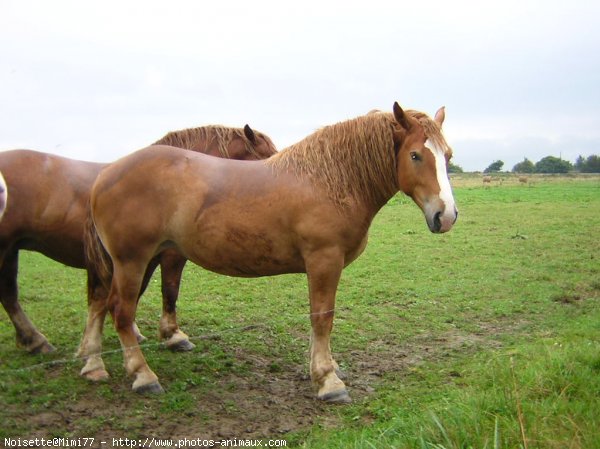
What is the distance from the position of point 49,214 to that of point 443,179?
11.2ft

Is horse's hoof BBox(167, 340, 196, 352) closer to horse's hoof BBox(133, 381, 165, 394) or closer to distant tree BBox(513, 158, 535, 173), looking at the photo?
horse's hoof BBox(133, 381, 165, 394)

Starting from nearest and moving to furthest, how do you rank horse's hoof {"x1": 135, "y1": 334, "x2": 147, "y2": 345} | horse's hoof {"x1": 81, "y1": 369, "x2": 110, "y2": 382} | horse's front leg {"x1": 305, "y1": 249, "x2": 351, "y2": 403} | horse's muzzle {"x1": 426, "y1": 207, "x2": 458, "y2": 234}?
horse's muzzle {"x1": 426, "y1": 207, "x2": 458, "y2": 234}
horse's front leg {"x1": 305, "y1": 249, "x2": 351, "y2": 403}
horse's hoof {"x1": 81, "y1": 369, "x2": 110, "y2": 382}
horse's hoof {"x1": 135, "y1": 334, "x2": 147, "y2": 345}

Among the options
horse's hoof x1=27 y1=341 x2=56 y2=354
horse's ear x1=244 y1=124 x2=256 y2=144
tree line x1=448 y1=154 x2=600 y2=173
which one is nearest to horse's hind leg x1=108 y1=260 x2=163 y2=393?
horse's hoof x1=27 y1=341 x2=56 y2=354

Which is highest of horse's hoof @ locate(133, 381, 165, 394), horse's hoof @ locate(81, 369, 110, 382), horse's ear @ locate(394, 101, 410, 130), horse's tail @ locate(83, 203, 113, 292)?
horse's ear @ locate(394, 101, 410, 130)

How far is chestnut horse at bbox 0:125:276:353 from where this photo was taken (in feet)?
15.1

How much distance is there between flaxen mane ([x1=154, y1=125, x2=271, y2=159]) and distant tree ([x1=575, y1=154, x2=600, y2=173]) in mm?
77924

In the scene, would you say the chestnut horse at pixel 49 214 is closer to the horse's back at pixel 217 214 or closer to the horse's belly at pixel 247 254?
the horse's back at pixel 217 214

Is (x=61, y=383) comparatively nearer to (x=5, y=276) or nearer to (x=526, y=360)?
(x=5, y=276)

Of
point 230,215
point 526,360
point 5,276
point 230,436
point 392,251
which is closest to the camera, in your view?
point 230,436

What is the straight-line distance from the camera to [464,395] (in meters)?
3.48

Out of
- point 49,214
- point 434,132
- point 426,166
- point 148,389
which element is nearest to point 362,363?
point 148,389

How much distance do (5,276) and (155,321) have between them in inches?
68.9

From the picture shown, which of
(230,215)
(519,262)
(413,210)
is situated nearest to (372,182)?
(230,215)

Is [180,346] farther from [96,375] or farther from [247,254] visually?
[247,254]
